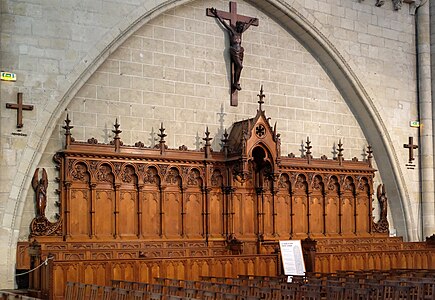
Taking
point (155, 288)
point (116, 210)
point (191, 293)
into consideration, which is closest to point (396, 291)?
point (191, 293)

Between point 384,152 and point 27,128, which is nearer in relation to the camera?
point 27,128

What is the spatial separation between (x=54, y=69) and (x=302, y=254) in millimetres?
6567

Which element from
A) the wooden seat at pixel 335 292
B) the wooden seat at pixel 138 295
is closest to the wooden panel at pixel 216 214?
the wooden seat at pixel 335 292

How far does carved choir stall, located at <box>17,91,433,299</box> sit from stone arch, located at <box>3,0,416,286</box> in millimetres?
439

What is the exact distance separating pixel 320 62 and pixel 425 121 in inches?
151

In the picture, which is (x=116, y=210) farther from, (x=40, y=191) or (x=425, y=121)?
(x=425, y=121)

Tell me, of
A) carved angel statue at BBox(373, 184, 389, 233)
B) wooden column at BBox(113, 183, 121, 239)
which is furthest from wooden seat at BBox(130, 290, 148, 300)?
carved angel statue at BBox(373, 184, 389, 233)

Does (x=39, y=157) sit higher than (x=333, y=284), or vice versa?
(x=39, y=157)

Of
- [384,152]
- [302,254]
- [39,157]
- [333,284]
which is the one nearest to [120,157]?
[39,157]

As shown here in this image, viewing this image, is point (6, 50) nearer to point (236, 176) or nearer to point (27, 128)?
point (27, 128)

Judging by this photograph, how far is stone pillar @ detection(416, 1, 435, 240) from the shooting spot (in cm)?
2125

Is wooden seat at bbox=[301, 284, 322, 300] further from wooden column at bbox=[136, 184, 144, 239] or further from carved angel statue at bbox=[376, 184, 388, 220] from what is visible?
carved angel statue at bbox=[376, 184, 388, 220]

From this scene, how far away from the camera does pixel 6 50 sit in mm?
14797

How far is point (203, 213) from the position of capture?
56.7 ft
